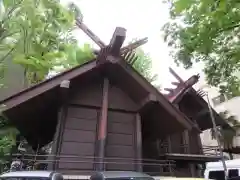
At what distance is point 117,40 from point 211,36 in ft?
9.82

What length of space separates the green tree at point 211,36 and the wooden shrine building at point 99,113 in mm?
2246

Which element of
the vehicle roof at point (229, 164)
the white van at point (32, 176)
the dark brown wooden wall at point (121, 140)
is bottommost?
the white van at point (32, 176)

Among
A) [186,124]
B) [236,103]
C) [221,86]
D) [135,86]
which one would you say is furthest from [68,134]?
[236,103]

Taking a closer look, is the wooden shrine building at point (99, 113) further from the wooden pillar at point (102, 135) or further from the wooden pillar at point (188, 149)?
the wooden pillar at point (188, 149)

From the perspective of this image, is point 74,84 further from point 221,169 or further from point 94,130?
point 221,169

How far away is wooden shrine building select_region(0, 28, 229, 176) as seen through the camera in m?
8.57

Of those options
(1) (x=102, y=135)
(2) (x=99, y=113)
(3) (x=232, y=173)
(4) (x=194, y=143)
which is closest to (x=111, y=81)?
(2) (x=99, y=113)

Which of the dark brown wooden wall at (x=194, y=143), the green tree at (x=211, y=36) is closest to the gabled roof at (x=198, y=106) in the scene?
the dark brown wooden wall at (x=194, y=143)

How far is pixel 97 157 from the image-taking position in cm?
826

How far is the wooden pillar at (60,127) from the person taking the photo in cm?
846

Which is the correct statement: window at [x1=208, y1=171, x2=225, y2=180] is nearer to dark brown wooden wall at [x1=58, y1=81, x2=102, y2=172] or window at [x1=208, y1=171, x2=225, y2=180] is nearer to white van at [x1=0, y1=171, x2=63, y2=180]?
dark brown wooden wall at [x1=58, y1=81, x2=102, y2=172]

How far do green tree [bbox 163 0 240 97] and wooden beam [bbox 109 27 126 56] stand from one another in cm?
175

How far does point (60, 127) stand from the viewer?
9.06 meters

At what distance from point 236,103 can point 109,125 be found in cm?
1974
